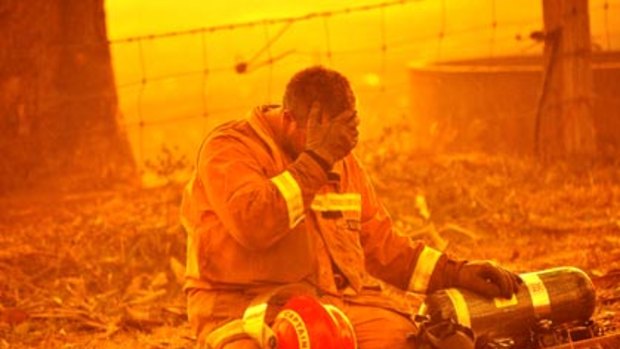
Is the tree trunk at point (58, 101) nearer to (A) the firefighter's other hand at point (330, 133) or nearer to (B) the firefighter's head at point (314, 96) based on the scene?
(B) the firefighter's head at point (314, 96)

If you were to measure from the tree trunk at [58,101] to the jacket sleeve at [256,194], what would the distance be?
5.46 meters

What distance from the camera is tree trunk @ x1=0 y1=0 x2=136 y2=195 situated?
31.7ft

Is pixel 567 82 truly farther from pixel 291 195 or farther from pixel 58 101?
pixel 291 195

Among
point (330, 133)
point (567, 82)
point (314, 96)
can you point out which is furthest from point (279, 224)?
point (567, 82)

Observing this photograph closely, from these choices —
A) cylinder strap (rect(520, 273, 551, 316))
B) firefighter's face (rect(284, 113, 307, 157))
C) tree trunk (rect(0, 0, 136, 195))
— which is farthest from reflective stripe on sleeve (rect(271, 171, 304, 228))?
tree trunk (rect(0, 0, 136, 195))

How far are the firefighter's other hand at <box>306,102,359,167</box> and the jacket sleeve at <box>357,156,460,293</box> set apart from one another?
573 mm

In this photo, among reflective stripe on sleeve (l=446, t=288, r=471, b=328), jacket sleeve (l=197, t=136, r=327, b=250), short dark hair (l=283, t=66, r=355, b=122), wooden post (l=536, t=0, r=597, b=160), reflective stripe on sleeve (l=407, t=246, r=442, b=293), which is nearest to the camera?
jacket sleeve (l=197, t=136, r=327, b=250)

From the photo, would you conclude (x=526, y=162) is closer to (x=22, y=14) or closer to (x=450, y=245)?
(x=450, y=245)

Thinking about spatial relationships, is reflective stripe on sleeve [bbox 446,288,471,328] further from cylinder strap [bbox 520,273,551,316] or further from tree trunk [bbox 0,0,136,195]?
tree trunk [bbox 0,0,136,195]

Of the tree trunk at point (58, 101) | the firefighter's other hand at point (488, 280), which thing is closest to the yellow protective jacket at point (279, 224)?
the firefighter's other hand at point (488, 280)

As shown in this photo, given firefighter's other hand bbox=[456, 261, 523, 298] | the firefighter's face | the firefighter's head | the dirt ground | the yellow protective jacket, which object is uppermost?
the firefighter's head

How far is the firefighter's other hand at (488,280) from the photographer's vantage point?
189 inches

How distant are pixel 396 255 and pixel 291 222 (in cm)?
81

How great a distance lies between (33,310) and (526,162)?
4332 millimetres
